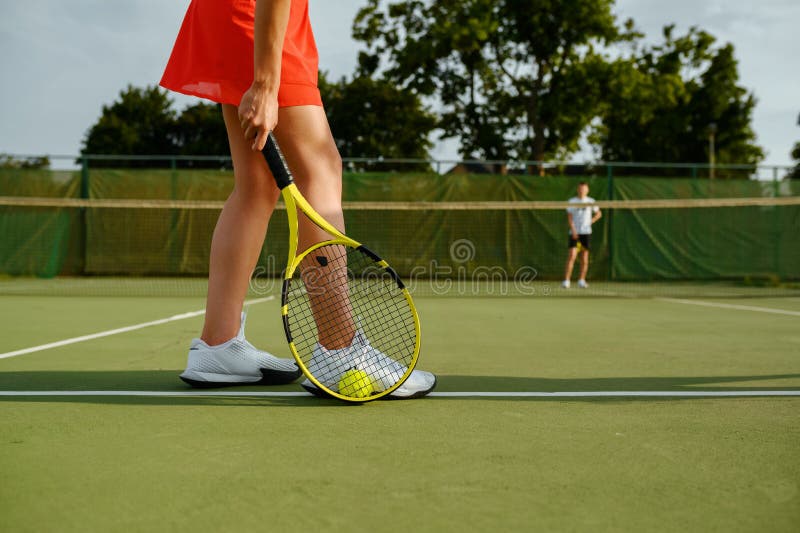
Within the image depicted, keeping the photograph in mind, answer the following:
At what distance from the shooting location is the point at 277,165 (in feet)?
7.93

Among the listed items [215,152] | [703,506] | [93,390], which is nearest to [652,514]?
[703,506]

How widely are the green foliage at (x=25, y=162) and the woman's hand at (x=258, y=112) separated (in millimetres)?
12880

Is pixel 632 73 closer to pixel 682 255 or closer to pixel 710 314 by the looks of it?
pixel 682 255

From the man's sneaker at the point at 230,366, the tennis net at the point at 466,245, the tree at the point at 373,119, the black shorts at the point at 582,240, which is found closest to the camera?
the man's sneaker at the point at 230,366

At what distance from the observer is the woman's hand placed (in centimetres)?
232

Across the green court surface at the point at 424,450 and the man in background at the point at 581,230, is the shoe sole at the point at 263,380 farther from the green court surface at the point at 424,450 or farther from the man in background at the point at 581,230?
the man in background at the point at 581,230

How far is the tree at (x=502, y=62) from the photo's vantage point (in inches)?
942

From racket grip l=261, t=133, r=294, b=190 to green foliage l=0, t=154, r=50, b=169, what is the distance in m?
12.8

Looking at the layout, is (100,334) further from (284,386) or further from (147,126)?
(147,126)

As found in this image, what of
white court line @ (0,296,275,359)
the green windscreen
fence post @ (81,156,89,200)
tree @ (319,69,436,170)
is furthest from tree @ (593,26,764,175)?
white court line @ (0,296,275,359)

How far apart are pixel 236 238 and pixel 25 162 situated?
1373 cm

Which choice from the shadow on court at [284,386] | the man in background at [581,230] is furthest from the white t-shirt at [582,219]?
the shadow on court at [284,386]

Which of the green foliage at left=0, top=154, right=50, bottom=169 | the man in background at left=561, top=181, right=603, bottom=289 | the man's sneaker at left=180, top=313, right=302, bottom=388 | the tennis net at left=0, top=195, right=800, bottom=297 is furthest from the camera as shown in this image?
the green foliage at left=0, top=154, right=50, bottom=169

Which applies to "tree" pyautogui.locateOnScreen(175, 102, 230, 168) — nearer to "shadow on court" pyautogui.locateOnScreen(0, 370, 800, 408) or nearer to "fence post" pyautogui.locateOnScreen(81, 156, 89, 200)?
"fence post" pyautogui.locateOnScreen(81, 156, 89, 200)
